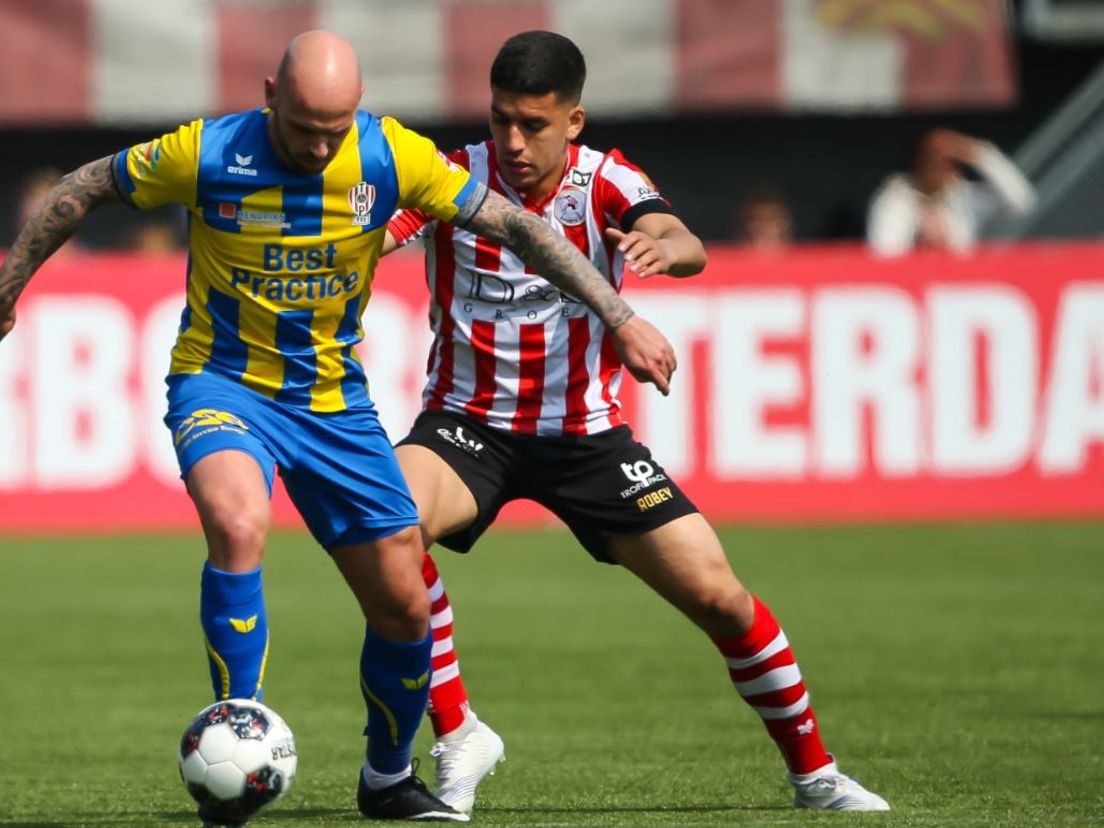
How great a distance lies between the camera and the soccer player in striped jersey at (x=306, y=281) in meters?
5.83

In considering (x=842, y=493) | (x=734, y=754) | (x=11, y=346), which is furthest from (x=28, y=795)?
(x=842, y=493)

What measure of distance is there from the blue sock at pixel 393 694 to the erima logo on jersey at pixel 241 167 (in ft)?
4.41

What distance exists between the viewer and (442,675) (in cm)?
676

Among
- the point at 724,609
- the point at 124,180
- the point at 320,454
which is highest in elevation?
the point at 124,180

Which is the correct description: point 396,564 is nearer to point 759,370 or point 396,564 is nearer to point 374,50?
point 759,370

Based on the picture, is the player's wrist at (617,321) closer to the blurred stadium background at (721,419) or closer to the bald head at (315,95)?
the bald head at (315,95)

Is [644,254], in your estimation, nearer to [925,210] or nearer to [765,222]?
[925,210]

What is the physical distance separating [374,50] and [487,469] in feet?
36.8

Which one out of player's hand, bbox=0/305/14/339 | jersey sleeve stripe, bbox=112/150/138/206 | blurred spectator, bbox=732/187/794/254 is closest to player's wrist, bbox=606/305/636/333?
jersey sleeve stripe, bbox=112/150/138/206

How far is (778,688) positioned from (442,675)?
3.39 ft

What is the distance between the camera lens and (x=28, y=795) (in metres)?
6.63

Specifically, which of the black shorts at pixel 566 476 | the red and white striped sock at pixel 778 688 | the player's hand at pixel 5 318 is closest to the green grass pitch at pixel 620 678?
the red and white striped sock at pixel 778 688

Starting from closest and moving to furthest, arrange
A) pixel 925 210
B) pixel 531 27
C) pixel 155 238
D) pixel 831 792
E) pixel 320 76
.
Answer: pixel 320 76, pixel 831 792, pixel 925 210, pixel 155 238, pixel 531 27

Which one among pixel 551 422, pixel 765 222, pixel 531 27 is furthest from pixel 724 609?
pixel 531 27
